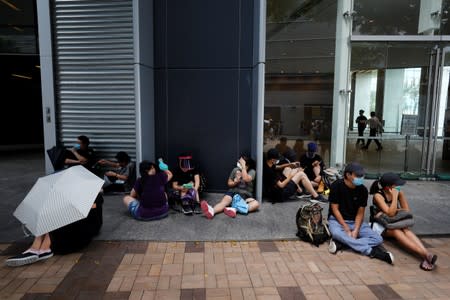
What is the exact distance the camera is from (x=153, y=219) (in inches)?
209

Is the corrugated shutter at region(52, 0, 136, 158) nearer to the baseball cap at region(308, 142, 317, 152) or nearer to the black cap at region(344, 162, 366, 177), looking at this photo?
the baseball cap at region(308, 142, 317, 152)

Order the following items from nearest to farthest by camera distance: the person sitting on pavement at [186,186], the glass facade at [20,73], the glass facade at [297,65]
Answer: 1. the person sitting on pavement at [186,186]
2. the glass facade at [297,65]
3. the glass facade at [20,73]

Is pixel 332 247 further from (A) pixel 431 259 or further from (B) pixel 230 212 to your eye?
(B) pixel 230 212

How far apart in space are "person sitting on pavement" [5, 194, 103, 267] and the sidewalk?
0.10 m

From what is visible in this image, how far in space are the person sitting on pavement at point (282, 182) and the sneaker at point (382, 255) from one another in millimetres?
2300

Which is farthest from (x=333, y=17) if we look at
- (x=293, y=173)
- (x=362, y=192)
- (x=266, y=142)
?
(x=362, y=192)

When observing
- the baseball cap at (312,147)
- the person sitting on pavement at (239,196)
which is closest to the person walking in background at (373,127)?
the baseball cap at (312,147)

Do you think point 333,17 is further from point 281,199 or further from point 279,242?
point 279,242

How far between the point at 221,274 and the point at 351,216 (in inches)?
76.1

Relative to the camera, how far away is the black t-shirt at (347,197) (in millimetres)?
4391

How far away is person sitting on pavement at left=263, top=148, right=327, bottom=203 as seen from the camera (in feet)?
20.4

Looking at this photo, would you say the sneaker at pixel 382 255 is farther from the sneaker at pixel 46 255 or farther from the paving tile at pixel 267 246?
the sneaker at pixel 46 255

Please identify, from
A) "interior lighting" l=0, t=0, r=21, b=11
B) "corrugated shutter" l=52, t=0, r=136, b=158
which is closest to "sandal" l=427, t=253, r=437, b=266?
"corrugated shutter" l=52, t=0, r=136, b=158

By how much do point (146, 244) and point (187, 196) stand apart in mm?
1354
